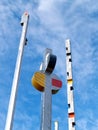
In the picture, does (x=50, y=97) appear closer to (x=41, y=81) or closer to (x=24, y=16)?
(x=41, y=81)

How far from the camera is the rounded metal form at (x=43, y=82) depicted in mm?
6393

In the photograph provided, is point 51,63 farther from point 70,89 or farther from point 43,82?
point 70,89

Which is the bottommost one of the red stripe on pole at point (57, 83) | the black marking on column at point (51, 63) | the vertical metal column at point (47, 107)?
the vertical metal column at point (47, 107)

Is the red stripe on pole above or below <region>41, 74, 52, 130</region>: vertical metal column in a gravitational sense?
above

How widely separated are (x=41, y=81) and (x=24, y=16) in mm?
2014

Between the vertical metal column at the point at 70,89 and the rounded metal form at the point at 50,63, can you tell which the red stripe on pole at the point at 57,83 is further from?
the vertical metal column at the point at 70,89

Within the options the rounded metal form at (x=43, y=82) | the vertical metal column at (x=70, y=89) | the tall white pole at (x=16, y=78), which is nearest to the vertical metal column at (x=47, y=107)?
the rounded metal form at (x=43, y=82)


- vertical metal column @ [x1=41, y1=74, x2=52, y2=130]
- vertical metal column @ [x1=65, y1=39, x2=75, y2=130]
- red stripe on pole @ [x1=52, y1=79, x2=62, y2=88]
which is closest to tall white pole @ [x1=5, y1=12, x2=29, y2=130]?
vertical metal column @ [x1=41, y1=74, x2=52, y2=130]

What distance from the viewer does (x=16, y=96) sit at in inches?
237

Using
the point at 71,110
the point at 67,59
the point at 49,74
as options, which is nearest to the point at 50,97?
the point at 49,74

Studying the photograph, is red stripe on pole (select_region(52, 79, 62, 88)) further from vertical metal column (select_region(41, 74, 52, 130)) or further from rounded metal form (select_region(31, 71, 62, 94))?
vertical metal column (select_region(41, 74, 52, 130))

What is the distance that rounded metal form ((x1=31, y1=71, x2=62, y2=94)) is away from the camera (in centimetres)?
639

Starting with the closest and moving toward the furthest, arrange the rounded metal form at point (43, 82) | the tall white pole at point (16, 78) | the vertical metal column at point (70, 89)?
the tall white pole at point (16, 78), the rounded metal form at point (43, 82), the vertical metal column at point (70, 89)

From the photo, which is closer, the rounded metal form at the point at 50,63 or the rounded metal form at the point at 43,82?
the rounded metal form at the point at 50,63
